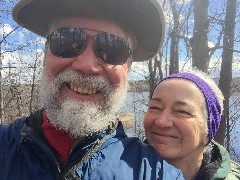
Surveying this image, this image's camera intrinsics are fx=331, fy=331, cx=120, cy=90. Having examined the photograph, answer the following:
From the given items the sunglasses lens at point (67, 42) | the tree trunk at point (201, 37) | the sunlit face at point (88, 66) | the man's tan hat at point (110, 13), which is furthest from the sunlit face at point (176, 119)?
the tree trunk at point (201, 37)

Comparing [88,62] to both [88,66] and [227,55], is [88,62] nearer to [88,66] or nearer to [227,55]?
[88,66]

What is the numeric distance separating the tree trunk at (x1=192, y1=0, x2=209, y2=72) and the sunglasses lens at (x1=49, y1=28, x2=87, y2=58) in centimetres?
610

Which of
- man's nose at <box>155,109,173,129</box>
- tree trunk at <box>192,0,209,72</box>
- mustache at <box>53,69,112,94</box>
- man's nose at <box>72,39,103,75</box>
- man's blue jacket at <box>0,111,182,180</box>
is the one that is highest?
tree trunk at <box>192,0,209,72</box>

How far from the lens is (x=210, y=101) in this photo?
7.40ft

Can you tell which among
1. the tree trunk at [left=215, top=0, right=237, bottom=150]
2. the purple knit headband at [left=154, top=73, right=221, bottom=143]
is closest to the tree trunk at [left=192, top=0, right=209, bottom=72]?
the tree trunk at [left=215, top=0, right=237, bottom=150]

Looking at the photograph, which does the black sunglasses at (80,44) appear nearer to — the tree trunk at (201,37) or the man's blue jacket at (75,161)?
the man's blue jacket at (75,161)

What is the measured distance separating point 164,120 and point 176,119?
0.29 ft

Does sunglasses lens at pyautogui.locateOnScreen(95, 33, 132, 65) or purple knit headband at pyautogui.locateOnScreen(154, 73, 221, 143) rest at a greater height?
sunglasses lens at pyautogui.locateOnScreen(95, 33, 132, 65)

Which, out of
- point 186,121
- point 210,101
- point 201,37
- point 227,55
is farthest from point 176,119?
point 227,55

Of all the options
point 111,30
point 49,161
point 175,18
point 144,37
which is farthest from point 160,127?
point 175,18

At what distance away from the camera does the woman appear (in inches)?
85.7

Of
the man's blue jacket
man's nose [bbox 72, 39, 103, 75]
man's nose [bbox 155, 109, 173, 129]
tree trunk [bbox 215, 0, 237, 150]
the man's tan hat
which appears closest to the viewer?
the man's blue jacket

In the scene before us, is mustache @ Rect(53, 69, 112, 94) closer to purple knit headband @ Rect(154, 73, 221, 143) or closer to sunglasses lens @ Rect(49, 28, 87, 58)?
sunglasses lens @ Rect(49, 28, 87, 58)

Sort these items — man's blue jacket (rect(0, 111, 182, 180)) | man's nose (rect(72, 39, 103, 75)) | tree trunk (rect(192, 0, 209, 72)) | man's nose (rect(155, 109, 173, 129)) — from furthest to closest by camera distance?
tree trunk (rect(192, 0, 209, 72)) < man's nose (rect(155, 109, 173, 129)) < man's nose (rect(72, 39, 103, 75)) < man's blue jacket (rect(0, 111, 182, 180))
